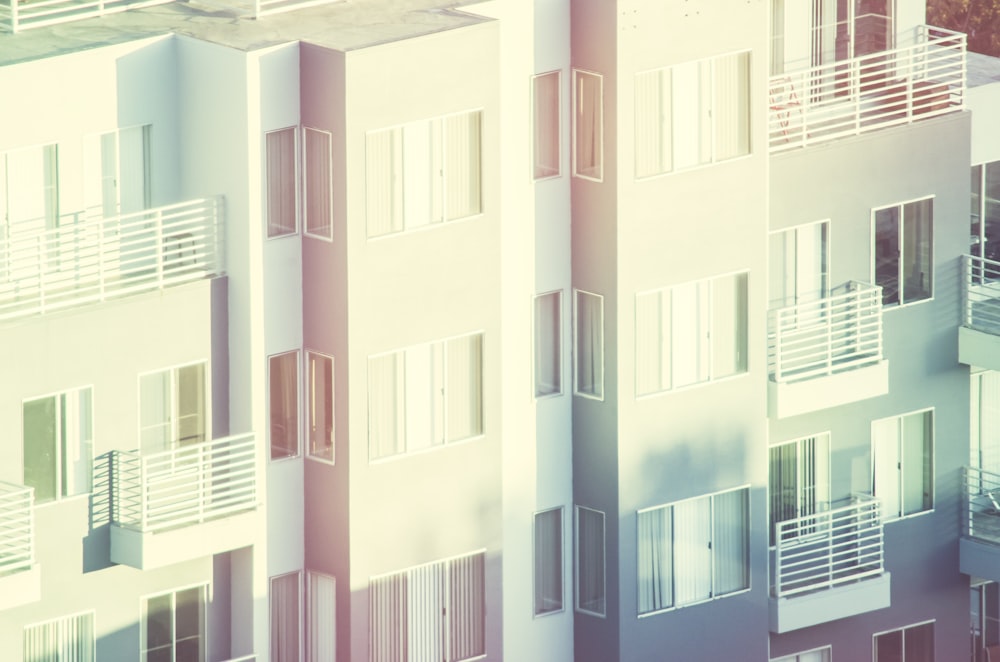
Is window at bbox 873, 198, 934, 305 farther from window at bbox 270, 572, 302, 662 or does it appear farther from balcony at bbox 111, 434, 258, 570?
balcony at bbox 111, 434, 258, 570

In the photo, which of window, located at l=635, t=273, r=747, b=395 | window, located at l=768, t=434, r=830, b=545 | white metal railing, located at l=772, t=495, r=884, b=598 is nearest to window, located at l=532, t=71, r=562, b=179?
window, located at l=635, t=273, r=747, b=395

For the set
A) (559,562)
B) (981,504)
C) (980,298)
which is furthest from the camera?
(981,504)

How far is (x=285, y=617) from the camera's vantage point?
128 feet

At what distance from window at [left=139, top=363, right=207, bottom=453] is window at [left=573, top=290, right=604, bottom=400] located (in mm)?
5933

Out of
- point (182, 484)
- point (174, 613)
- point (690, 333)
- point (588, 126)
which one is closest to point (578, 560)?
point (690, 333)

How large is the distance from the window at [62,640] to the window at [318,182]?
19.1 feet

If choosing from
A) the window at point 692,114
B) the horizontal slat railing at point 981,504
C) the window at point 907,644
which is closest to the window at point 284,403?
the window at point 692,114

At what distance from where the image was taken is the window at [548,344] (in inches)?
1601

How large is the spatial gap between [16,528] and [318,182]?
6036mm

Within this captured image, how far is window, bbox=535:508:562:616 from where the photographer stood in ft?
135

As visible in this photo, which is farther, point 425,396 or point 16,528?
point 425,396

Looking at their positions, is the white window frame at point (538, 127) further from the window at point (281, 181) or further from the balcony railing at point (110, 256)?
the balcony railing at point (110, 256)

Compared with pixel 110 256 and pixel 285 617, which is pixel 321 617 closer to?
pixel 285 617

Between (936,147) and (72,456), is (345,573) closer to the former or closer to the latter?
(72,456)
